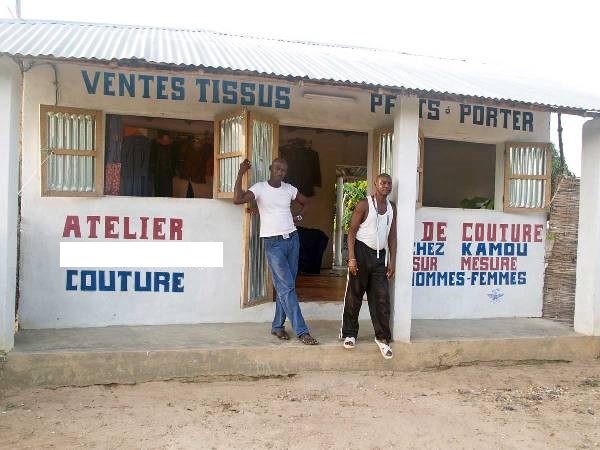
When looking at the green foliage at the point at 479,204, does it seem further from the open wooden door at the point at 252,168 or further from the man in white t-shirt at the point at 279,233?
the man in white t-shirt at the point at 279,233

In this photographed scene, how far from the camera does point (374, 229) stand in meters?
5.36

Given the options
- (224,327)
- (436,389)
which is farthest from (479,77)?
(224,327)

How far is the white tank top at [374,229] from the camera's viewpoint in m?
5.35

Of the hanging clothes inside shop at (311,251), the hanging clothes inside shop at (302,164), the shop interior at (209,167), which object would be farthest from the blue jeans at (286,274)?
the hanging clothes inside shop at (302,164)

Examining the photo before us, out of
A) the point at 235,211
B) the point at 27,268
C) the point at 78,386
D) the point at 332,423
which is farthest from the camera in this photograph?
the point at 235,211

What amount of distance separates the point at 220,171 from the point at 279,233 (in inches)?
42.5

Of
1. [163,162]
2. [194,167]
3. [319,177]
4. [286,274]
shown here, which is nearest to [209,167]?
[194,167]

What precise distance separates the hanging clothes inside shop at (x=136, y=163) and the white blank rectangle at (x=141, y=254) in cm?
93

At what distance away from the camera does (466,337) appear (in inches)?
234

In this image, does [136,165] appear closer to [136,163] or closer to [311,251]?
[136,163]

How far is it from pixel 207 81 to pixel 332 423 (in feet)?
11.9

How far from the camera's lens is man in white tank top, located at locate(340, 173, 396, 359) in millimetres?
5359

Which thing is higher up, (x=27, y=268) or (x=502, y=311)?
(x=27, y=268)

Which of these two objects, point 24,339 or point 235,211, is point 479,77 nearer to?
point 235,211
